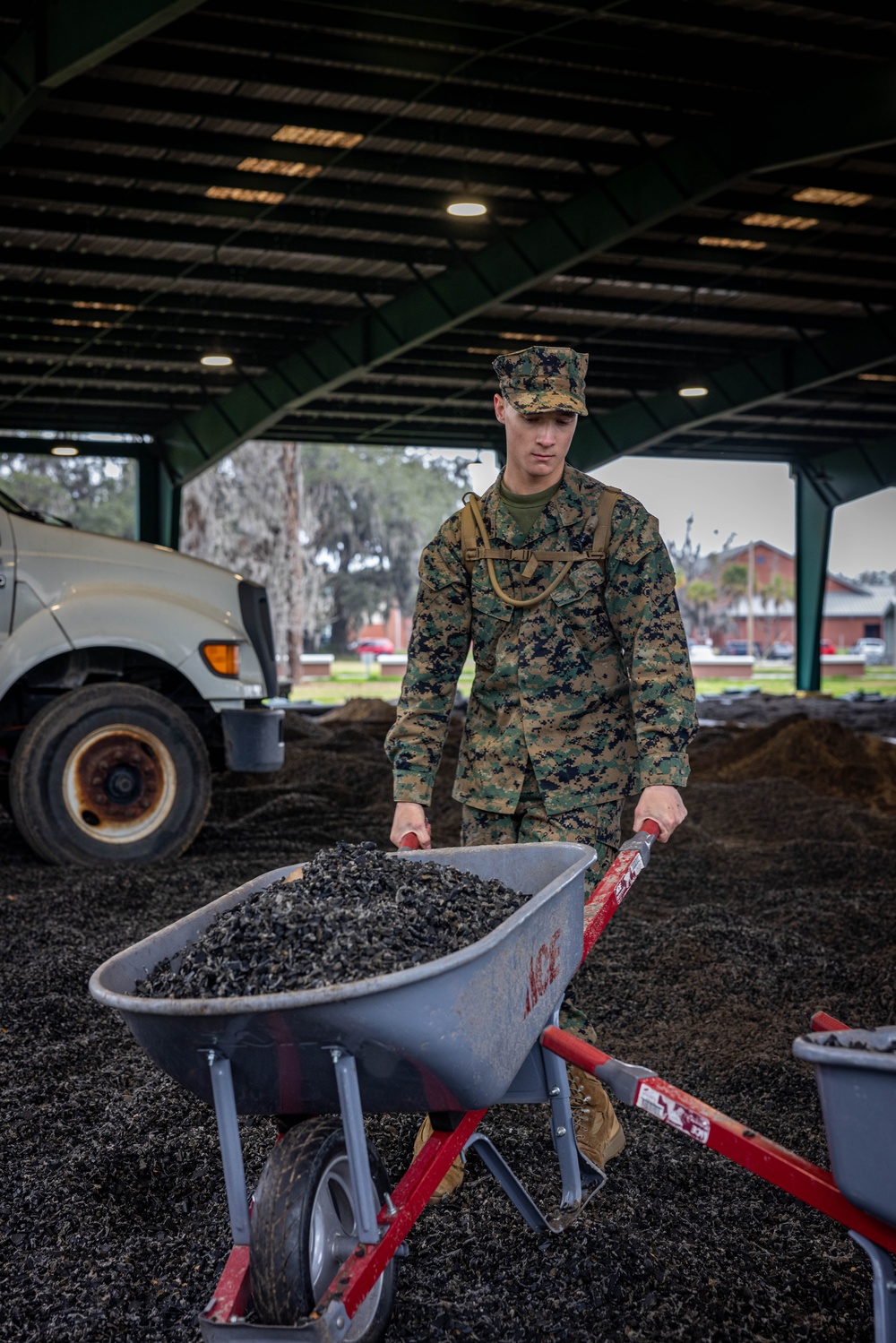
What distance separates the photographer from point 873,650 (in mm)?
45688

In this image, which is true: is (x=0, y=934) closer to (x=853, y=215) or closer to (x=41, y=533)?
(x=41, y=533)

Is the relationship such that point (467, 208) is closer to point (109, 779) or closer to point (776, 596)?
point (109, 779)

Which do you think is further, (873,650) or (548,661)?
(873,650)

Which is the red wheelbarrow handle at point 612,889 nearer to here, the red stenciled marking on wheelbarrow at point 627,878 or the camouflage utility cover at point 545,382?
the red stenciled marking on wheelbarrow at point 627,878

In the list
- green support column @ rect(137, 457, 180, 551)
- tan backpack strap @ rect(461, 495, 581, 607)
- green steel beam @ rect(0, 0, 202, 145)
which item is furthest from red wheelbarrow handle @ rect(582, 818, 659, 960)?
green support column @ rect(137, 457, 180, 551)

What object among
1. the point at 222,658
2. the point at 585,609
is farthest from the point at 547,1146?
the point at 222,658

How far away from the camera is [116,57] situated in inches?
322

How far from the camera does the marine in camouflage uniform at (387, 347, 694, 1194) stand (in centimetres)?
Result: 311

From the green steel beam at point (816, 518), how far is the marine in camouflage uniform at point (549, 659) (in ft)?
72.5

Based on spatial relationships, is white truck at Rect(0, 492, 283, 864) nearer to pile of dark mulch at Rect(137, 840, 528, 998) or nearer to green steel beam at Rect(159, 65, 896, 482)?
pile of dark mulch at Rect(137, 840, 528, 998)

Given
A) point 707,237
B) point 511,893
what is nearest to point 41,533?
point 511,893

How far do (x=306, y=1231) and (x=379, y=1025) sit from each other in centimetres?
47

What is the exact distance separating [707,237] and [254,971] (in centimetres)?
1125

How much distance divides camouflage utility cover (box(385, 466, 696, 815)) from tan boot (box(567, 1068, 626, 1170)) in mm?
707
